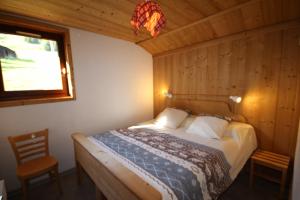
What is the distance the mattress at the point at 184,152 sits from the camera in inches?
46.1

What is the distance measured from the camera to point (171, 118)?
2.67 m

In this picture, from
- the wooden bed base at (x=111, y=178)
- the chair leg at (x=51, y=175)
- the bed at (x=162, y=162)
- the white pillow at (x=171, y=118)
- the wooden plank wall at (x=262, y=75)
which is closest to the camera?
the wooden bed base at (x=111, y=178)

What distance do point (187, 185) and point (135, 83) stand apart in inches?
94.3

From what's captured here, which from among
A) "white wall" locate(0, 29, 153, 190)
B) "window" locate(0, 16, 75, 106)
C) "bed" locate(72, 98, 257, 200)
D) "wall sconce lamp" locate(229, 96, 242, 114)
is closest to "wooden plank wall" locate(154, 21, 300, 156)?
"wall sconce lamp" locate(229, 96, 242, 114)

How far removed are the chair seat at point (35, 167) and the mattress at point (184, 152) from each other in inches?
22.9

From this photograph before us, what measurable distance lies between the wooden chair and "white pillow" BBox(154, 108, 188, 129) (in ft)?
5.54

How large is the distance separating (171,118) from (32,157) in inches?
85.2

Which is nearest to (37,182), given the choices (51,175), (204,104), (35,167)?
(51,175)

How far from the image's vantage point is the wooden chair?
5.45ft

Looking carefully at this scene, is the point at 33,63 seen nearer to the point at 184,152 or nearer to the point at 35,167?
the point at 35,167

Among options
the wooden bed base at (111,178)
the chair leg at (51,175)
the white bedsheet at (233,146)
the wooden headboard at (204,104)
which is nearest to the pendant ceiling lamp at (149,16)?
the wooden bed base at (111,178)

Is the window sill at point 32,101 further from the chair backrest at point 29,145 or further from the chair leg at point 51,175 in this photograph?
the chair leg at point 51,175

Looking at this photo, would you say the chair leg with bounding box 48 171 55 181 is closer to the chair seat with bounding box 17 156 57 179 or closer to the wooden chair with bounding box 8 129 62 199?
the wooden chair with bounding box 8 129 62 199

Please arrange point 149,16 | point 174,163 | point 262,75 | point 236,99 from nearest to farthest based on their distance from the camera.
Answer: point 149,16 < point 174,163 < point 262,75 < point 236,99
